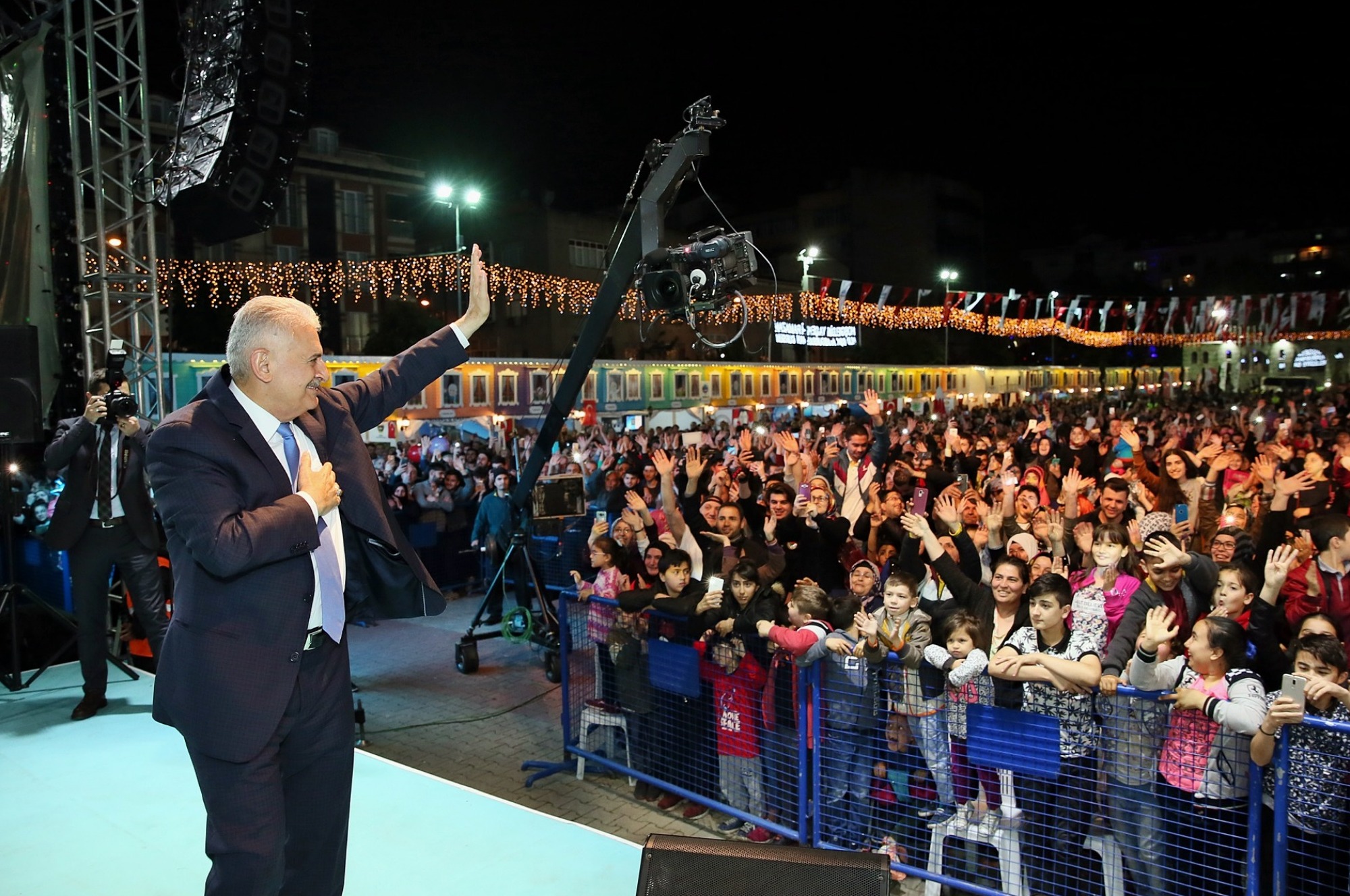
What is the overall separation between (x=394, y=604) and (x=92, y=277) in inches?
258

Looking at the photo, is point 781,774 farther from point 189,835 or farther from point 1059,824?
point 189,835

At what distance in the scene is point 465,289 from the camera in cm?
2473

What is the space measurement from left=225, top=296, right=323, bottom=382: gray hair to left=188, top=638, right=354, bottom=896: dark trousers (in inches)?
28.5

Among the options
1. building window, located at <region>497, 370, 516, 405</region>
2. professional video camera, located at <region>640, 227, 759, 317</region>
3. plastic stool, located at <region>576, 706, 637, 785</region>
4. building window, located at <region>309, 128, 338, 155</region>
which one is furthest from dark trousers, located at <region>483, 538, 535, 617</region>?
building window, located at <region>309, 128, 338, 155</region>

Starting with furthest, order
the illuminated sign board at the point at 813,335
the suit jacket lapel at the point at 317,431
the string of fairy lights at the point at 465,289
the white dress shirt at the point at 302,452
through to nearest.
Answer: the illuminated sign board at the point at 813,335
the string of fairy lights at the point at 465,289
the suit jacket lapel at the point at 317,431
the white dress shirt at the point at 302,452

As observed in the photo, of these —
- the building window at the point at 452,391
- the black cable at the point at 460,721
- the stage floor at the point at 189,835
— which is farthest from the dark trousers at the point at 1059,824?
the building window at the point at 452,391

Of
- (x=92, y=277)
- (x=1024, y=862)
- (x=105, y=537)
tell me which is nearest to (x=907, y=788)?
(x=1024, y=862)

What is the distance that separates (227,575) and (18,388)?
485 centimetres

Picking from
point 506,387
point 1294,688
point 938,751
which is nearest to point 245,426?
point 938,751

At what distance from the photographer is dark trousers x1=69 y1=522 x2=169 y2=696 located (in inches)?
190

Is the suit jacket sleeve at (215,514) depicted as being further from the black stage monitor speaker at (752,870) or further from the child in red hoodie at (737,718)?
the child in red hoodie at (737,718)

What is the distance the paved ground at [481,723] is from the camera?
4.72 metres

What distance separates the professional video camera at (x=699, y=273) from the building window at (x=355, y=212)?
37.4 meters

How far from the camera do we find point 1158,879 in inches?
128
